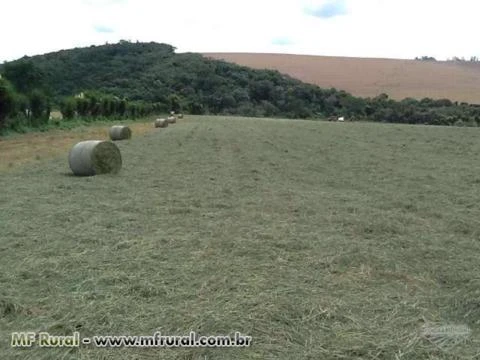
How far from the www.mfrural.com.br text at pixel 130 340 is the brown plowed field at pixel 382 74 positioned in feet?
239

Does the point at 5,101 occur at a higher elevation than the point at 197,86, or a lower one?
lower

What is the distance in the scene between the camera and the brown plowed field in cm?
7525

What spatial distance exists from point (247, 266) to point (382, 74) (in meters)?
83.0

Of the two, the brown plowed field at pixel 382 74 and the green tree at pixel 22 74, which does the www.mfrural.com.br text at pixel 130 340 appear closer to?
the green tree at pixel 22 74

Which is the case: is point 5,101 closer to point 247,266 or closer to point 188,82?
point 247,266

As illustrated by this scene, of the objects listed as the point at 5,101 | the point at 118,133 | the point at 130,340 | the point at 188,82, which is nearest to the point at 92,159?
the point at 130,340

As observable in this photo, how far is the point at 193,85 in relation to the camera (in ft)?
329

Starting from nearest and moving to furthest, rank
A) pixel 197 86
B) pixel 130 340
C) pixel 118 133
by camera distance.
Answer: pixel 130 340 < pixel 118 133 < pixel 197 86

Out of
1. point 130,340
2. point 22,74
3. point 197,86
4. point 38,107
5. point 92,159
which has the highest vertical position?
point 22,74

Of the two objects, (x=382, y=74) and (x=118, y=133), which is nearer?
(x=118, y=133)

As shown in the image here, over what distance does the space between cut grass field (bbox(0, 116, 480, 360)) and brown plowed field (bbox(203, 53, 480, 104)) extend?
67.4 m

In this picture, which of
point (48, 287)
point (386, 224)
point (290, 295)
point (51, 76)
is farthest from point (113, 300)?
point (51, 76)

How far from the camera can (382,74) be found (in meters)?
84.1

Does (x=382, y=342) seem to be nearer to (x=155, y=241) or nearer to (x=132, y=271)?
(x=132, y=271)
